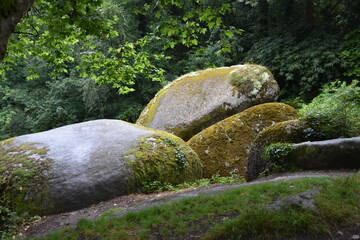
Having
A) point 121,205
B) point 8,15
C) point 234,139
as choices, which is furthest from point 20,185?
point 234,139

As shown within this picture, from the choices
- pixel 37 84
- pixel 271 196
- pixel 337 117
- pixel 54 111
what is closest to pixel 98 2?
pixel 271 196

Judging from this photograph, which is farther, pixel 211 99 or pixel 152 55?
pixel 211 99

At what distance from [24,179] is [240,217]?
210 inches

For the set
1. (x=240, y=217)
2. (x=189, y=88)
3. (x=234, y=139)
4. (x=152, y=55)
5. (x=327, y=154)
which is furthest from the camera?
(x=189, y=88)

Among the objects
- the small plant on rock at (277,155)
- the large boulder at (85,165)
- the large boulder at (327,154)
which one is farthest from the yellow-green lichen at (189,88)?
the large boulder at (327,154)

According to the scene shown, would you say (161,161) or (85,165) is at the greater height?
(85,165)

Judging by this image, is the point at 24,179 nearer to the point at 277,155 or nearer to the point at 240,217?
the point at 240,217

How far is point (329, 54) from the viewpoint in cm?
1375

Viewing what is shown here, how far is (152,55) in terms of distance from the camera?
10.5 meters

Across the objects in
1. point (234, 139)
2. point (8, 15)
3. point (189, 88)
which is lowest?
point (234, 139)

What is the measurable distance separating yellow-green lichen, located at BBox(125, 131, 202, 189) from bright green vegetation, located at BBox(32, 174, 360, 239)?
8.76 ft

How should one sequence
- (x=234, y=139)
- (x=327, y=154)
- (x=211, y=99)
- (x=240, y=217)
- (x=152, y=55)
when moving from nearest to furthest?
(x=240, y=217) → (x=327, y=154) → (x=234, y=139) → (x=152, y=55) → (x=211, y=99)

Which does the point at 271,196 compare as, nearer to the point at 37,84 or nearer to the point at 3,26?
the point at 3,26

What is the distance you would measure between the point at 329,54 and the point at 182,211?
42.1ft
